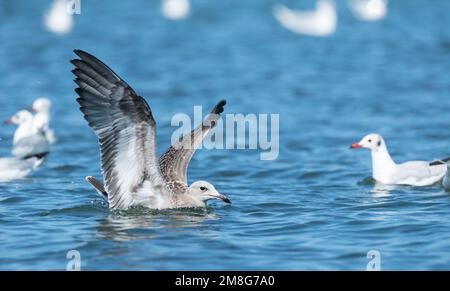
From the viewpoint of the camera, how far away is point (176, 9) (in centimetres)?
3203

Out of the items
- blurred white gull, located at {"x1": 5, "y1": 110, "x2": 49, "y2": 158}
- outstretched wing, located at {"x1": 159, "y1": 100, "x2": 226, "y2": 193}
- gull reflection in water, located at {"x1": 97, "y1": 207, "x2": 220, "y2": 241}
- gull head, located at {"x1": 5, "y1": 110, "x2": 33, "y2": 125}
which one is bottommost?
gull reflection in water, located at {"x1": 97, "y1": 207, "x2": 220, "y2": 241}

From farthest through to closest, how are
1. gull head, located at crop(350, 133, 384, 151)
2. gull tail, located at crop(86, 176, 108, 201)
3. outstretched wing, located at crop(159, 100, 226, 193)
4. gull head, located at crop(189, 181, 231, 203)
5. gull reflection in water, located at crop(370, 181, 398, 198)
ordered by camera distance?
gull head, located at crop(350, 133, 384, 151), gull reflection in water, located at crop(370, 181, 398, 198), outstretched wing, located at crop(159, 100, 226, 193), gull head, located at crop(189, 181, 231, 203), gull tail, located at crop(86, 176, 108, 201)

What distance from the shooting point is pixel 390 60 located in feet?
83.4

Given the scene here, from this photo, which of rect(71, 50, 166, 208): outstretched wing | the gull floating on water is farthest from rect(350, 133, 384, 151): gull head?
rect(71, 50, 166, 208): outstretched wing

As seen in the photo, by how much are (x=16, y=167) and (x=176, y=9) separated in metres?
18.8

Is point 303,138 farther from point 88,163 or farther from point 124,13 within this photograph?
point 124,13

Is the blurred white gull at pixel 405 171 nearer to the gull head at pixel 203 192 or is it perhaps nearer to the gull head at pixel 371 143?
the gull head at pixel 371 143

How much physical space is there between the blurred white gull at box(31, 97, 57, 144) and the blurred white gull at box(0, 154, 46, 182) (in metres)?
2.42

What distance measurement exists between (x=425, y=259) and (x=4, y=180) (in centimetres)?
670

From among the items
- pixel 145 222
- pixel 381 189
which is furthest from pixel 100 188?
pixel 381 189

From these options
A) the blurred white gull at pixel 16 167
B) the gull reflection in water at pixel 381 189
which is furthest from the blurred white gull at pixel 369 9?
the blurred white gull at pixel 16 167

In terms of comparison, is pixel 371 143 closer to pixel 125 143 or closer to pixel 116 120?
pixel 125 143

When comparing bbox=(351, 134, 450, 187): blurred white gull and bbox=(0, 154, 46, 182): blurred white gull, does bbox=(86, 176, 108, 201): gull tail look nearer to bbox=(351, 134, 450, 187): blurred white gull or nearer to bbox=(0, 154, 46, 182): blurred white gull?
bbox=(0, 154, 46, 182): blurred white gull

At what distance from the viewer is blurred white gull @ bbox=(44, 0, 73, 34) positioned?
2948 centimetres
